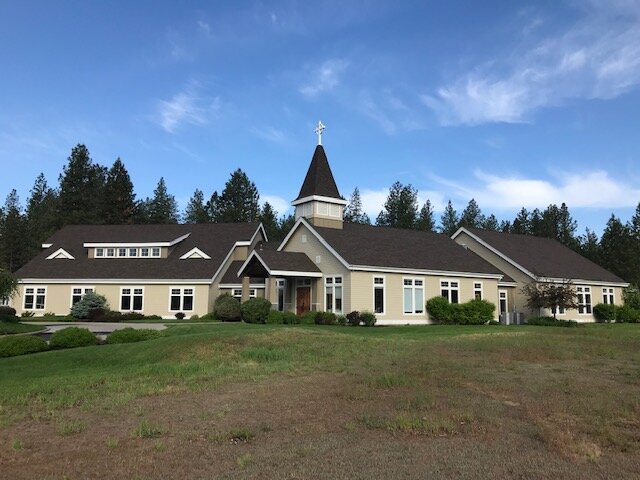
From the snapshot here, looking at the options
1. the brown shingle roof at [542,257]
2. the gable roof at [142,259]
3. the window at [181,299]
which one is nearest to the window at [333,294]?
the gable roof at [142,259]

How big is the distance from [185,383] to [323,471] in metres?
6.92

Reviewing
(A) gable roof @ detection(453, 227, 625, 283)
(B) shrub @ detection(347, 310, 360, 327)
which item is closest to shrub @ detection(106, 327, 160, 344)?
(B) shrub @ detection(347, 310, 360, 327)

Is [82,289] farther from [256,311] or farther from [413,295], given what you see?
[413,295]

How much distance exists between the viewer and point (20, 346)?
1841 cm

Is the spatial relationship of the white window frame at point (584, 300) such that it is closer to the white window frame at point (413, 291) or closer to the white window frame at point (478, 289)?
the white window frame at point (478, 289)

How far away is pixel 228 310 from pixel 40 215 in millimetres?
63205

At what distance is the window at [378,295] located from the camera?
33.4 m

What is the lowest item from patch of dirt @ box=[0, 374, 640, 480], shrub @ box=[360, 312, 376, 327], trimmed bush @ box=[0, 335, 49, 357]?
patch of dirt @ box=[0, 374, 640, 480]

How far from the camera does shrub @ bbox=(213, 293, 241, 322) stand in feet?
126

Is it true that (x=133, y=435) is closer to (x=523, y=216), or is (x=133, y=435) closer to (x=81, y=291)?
(x=81, y=291)

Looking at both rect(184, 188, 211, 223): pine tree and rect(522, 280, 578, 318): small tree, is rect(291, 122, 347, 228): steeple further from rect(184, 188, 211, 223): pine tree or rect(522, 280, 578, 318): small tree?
rect(184, 188, 211, 223): pine tree

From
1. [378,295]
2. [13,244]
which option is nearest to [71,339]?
[378,295]

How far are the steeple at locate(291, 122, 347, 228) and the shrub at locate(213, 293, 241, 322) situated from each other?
287 inches

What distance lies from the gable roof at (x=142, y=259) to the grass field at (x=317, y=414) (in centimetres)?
2615
